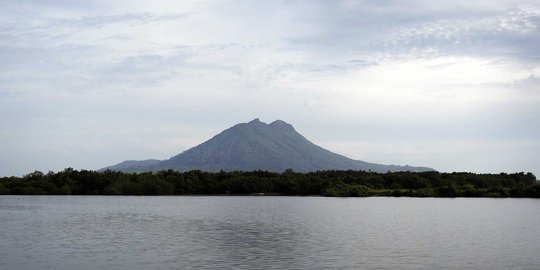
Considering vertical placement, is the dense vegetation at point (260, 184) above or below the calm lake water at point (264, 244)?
above

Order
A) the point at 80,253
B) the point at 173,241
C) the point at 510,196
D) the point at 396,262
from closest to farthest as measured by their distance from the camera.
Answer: the point at 396,262 < the point at 80,253 < the point at 173,241 < the point at 510,196

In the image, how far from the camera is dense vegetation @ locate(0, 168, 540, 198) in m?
131

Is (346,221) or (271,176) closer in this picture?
(346,221)

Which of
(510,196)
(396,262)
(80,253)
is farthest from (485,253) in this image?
(510,196)

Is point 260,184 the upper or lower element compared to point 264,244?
upper

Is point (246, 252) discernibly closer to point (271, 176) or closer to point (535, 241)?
point (535, 241)

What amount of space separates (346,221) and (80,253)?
1112 inches

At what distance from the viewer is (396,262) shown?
28.2 m

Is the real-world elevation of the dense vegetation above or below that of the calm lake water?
above

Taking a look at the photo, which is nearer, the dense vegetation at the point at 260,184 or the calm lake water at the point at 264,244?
the calm lake water at the point at 264,244

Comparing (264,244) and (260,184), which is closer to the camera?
(264,244)

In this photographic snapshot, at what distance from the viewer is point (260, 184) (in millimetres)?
138125

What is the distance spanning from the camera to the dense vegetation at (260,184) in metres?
131

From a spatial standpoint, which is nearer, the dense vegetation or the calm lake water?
the calm lake water
